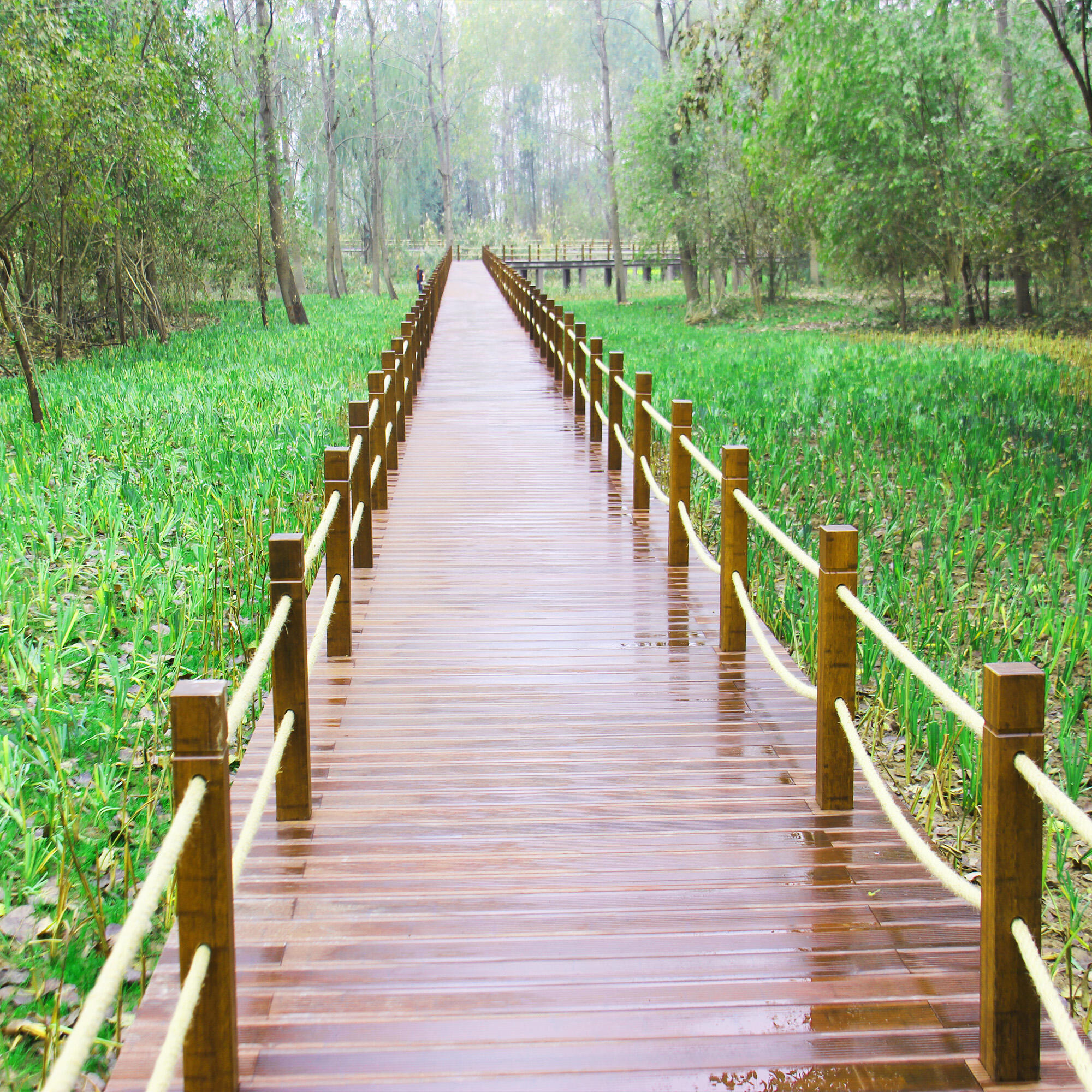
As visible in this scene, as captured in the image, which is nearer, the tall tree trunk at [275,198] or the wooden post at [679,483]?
the wooden post at [679,483]

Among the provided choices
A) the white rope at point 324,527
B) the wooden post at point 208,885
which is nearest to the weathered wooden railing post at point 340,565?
the white rope at point 324,527

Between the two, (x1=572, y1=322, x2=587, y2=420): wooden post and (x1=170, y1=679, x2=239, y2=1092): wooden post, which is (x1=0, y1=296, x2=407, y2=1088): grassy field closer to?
(x1=170, y1=679, x2=239, y2=1092): wooden post

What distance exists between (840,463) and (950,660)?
3.61m

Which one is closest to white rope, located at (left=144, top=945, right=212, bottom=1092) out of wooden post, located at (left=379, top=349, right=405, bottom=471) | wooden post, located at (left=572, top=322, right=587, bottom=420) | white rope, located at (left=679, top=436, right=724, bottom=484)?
white rope, located at (left=679, top=436, right=724, bottom=484)

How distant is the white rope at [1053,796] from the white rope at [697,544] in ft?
10.2

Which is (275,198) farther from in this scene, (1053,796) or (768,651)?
(1053,796)

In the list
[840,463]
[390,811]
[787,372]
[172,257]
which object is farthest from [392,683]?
[172,257]

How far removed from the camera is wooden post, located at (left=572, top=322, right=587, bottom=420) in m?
12.5

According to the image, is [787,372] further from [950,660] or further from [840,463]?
[950,660]

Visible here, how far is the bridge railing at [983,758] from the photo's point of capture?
2.18m

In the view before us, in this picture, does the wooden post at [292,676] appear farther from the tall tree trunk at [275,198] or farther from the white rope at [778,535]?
the tall tree trunk at [275,198]

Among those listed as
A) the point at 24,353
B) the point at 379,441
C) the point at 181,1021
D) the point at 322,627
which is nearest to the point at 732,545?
the point at 322,627

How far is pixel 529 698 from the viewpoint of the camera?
4.55 metres

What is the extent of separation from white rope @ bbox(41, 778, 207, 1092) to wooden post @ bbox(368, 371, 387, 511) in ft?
19.3
